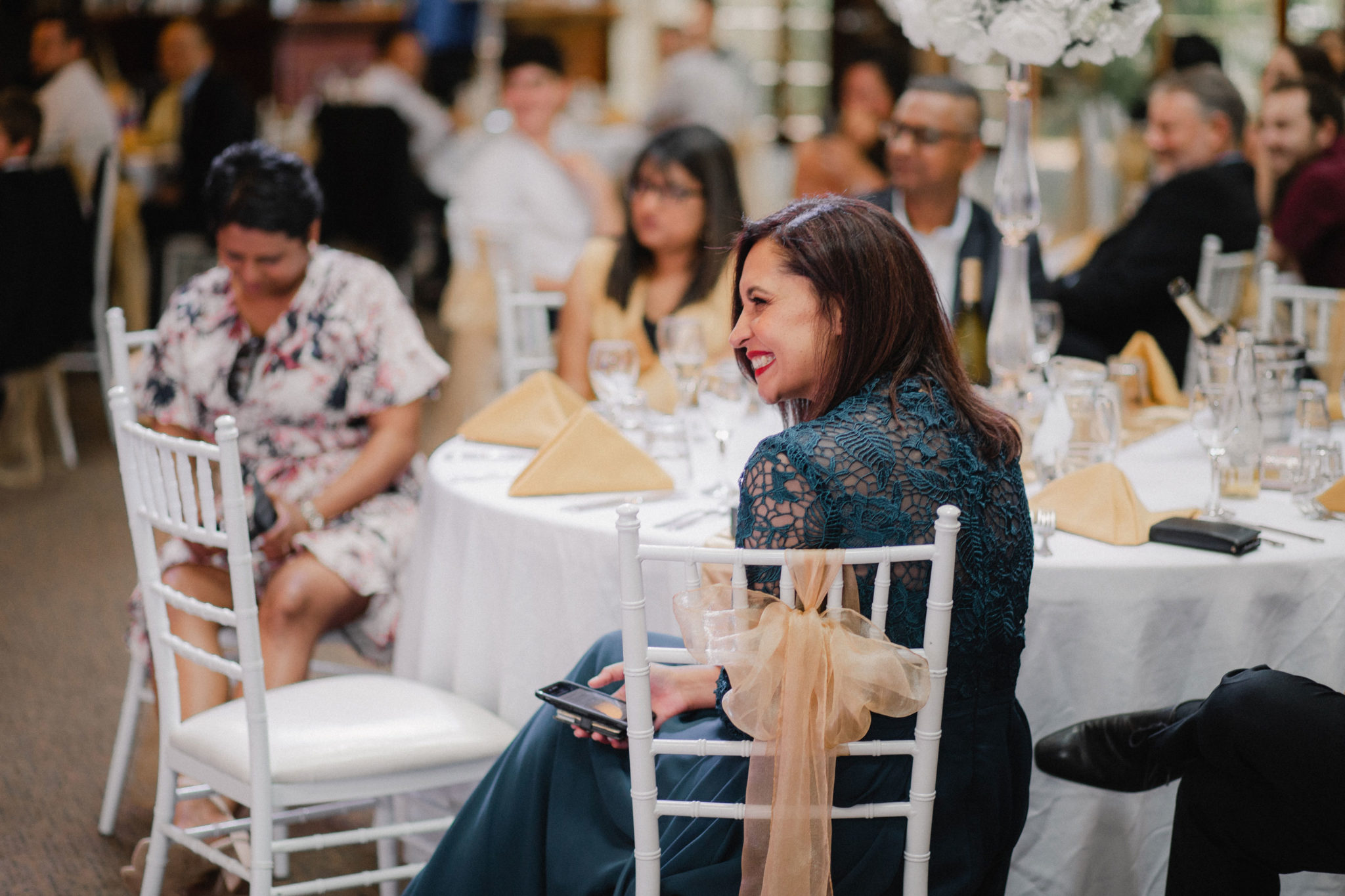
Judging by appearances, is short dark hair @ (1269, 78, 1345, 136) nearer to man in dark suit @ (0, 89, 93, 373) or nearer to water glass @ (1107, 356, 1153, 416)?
water glass @ (1107, 356, 1153, 416)

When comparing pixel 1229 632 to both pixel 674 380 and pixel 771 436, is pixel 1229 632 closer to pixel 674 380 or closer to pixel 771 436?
pixel 771 436

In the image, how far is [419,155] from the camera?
792 cm

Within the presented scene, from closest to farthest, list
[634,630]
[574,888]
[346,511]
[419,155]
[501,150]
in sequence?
1. [634,630]
2. [574,888]
3. [346,511]
4. [501,150]
5. [419,155]

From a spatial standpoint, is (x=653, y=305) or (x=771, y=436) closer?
(x=771, y=436)

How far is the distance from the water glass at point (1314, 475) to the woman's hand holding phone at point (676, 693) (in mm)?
1004

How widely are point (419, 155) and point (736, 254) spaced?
21.8 ft

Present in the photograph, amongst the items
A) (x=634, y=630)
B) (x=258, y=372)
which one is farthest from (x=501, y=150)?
(x=634, y=630)

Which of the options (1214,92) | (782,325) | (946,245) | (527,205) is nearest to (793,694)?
(782,325)

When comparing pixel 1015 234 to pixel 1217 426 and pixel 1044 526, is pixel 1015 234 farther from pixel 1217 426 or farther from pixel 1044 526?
pixel 1044 526

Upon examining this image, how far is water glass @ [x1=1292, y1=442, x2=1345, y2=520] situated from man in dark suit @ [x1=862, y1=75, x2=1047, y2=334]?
3.74 ft

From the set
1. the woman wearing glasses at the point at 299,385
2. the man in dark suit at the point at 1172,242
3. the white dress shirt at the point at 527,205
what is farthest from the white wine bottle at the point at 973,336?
the white dress shirt at the point at 527,205

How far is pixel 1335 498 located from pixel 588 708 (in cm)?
119

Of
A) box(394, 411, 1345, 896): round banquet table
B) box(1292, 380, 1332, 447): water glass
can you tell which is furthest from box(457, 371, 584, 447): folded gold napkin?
box(1292, 380, 1332, 447): water glass

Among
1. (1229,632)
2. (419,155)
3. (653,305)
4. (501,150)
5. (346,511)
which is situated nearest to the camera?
(1229,632)
